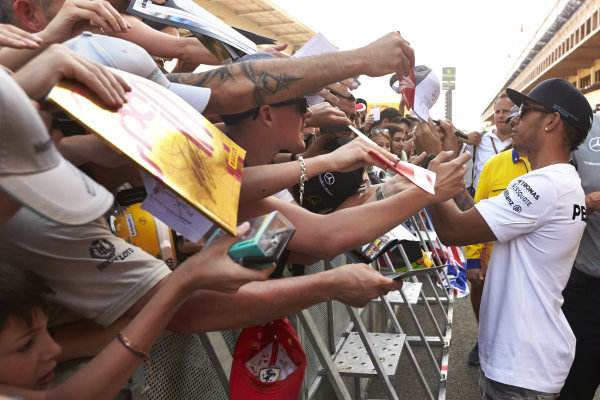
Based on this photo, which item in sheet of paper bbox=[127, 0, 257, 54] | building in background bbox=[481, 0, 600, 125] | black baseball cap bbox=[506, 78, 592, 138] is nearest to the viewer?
sheet of paper bbox=[127, 0, 257, 54]

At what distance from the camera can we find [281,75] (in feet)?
5.51

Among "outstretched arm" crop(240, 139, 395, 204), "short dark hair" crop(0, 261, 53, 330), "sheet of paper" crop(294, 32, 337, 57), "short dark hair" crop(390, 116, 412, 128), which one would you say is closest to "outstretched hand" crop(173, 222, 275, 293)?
"short dark hair" crop(0, 261, 53, 330)

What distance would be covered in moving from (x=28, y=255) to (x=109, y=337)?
0.30 meters

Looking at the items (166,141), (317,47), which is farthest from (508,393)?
(166,141)

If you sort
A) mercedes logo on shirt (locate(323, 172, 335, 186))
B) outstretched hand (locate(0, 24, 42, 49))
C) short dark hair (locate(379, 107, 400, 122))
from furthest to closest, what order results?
short dark hair (locate(379, 107, 400, 122))
mercedes logo on shirt (locate(323, 172, 335, 186))
outstretched hand (locate(0, 24, 42, 49))

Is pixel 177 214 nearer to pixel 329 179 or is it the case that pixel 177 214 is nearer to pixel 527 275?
pixel 329 179

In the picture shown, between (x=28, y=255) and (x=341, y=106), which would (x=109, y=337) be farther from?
(x=341, y=106)

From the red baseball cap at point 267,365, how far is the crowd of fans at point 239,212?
1.17 ft

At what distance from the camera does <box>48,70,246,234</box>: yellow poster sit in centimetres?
95

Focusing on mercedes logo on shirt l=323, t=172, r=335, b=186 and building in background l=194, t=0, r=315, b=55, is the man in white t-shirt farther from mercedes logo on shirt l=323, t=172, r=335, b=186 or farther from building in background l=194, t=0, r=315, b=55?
building in background l=194, t=0, r=315, b=55

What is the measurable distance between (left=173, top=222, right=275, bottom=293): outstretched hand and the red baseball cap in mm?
873

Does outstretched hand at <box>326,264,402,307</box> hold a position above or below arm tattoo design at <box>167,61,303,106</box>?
below

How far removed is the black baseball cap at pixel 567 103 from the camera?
2.77 meters

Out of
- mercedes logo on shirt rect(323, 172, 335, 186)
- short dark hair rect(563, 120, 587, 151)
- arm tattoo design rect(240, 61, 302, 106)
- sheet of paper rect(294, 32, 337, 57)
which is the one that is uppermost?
sheet of paper rect(294, 32, 337, 57)
